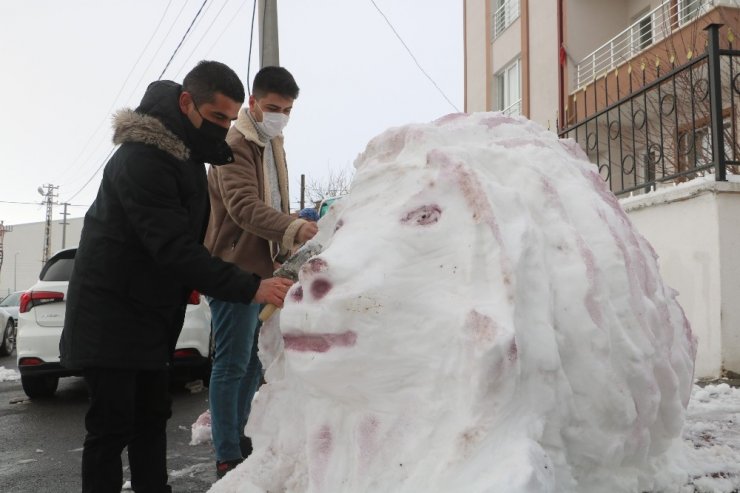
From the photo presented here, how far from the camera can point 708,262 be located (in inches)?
190

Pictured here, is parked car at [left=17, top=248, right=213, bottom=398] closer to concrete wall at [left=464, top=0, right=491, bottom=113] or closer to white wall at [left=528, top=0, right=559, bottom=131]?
white wall at [left=528, top=0, right=559, bottom=131]

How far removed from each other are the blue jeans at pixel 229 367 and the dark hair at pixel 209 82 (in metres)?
0.99

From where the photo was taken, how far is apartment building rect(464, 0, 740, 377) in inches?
189

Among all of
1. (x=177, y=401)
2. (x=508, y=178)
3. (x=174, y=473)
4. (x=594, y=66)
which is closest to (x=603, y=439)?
(x=508, y=178)

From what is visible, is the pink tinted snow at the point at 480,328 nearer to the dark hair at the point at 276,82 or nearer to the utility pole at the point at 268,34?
the dark hair at the point at 276,82

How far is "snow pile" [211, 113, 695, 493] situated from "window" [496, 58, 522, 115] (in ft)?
42.9

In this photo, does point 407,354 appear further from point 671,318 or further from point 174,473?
point 174,473

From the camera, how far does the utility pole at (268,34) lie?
7715 millimetres

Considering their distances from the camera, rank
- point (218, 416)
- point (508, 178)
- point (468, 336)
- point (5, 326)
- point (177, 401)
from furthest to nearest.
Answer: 1. point (5, 326)
2. point (177, 401)
3. point (218, 416)
4. point (508, 178)
5. point (468, 336)

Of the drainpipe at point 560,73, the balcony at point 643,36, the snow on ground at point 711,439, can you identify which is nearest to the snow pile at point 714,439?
the snow on ground at point 711,439

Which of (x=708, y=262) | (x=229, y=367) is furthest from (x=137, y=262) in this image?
(x=708, y=262)

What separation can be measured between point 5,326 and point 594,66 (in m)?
12.2

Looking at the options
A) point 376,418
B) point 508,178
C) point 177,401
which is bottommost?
point 177,401

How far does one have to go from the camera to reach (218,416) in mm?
2777
